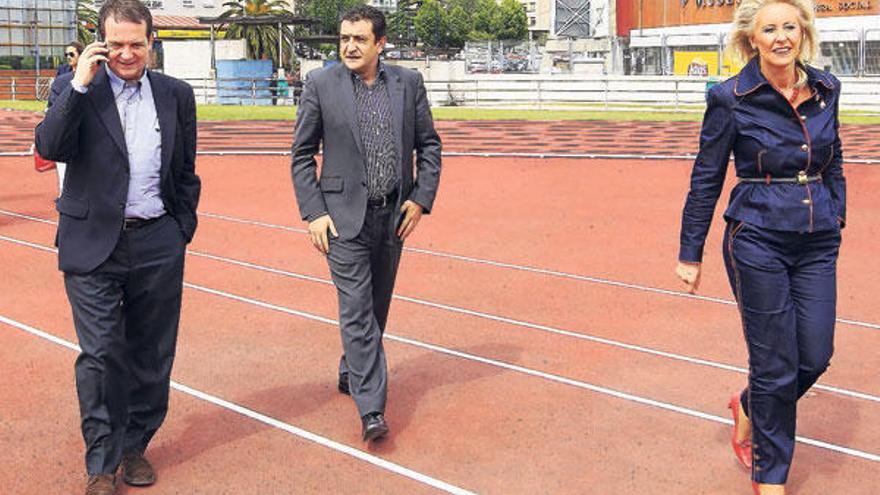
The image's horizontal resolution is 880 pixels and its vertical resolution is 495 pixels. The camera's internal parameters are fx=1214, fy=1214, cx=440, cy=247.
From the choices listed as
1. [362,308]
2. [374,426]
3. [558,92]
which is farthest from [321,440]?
[558,92]

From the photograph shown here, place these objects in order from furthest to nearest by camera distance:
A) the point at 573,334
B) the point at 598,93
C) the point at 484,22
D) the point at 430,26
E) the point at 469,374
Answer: the point at 484,22 < the point at 430,26 < the point at 598,93 < the point at 573,334 < the point at 469,374

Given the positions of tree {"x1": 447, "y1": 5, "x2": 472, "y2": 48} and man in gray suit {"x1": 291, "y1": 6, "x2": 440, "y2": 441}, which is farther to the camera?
tree {"x1": 447, "y1": 5, "x2": 472, "y2": 48}

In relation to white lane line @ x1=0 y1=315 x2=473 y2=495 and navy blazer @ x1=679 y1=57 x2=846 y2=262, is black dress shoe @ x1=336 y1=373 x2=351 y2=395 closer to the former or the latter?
white lane line @ x1=0 y1=315 x2=473 y2=495

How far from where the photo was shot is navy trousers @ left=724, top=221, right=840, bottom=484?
4648mm

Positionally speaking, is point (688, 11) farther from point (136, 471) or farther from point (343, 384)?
point (136, 471)

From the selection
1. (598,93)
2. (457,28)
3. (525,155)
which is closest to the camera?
(525,155)

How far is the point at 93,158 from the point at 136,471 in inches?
52.3

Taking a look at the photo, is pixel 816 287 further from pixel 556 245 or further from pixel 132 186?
→ pixel 556 245

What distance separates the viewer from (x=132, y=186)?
16.0 feet

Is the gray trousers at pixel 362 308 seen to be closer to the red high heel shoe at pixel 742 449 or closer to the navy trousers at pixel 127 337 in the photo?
the navy trousers at pixel 127 337

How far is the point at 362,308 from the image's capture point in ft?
18.6

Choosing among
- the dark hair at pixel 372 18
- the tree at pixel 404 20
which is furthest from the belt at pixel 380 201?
the tree at pixel 404 20

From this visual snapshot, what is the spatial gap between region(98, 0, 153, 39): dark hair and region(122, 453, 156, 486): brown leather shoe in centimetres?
176

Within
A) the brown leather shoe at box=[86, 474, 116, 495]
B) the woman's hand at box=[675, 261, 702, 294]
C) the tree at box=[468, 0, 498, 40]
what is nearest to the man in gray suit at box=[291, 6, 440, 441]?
the brown leather shoe at box=[86, 474, 116, 495]
